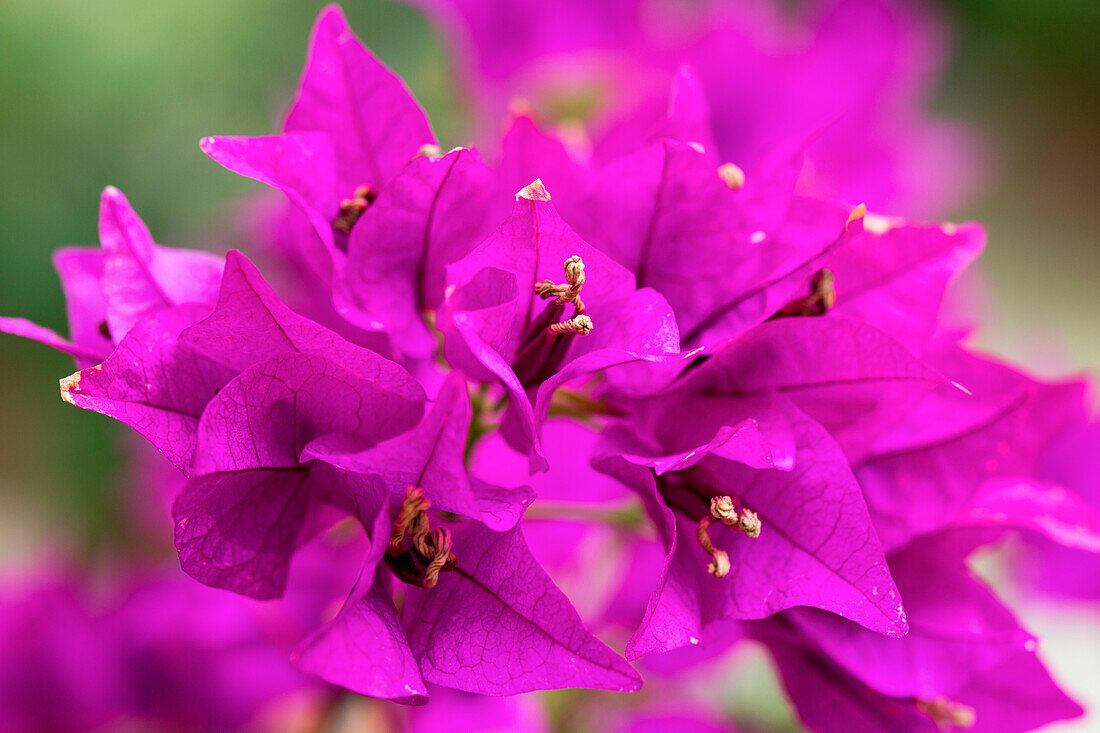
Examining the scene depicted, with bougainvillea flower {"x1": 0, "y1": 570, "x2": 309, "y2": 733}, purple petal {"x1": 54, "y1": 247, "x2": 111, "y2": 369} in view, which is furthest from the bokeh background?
purple petal {"x1": 54, "y1": 247, "x2": 111, "y2": 369}

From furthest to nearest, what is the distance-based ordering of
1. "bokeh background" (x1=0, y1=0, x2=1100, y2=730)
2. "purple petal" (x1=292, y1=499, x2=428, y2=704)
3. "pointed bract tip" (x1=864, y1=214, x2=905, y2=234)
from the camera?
"bokeh background" (x1=0, y1=0, x2=1100, y2=730), "pointed bract tip" (x1=864, y1=214, x2=905, y2=234), "purple petal" (x1=292, y1=499, x2=428, y2=704)

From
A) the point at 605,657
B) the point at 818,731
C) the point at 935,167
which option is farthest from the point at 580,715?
the point at 935,167

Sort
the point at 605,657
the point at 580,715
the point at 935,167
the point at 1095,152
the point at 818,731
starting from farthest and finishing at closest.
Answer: the point at 1095,152 < the point at 935,167 < the point at 580,715 < the point at 818,731 < the point at 605,657

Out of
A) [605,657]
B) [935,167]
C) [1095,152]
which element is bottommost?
[1095,152]

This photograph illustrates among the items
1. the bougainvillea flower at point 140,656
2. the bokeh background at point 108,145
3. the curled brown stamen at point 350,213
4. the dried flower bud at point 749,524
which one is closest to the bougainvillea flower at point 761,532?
the dried flower bud at point 749,524

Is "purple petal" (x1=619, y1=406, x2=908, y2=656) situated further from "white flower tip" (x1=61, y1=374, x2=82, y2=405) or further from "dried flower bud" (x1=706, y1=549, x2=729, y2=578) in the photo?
"white flower tip" (x1=61, y1=374, x2=82, y2=405)

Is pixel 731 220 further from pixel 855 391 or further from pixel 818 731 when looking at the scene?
pixel 818 731
